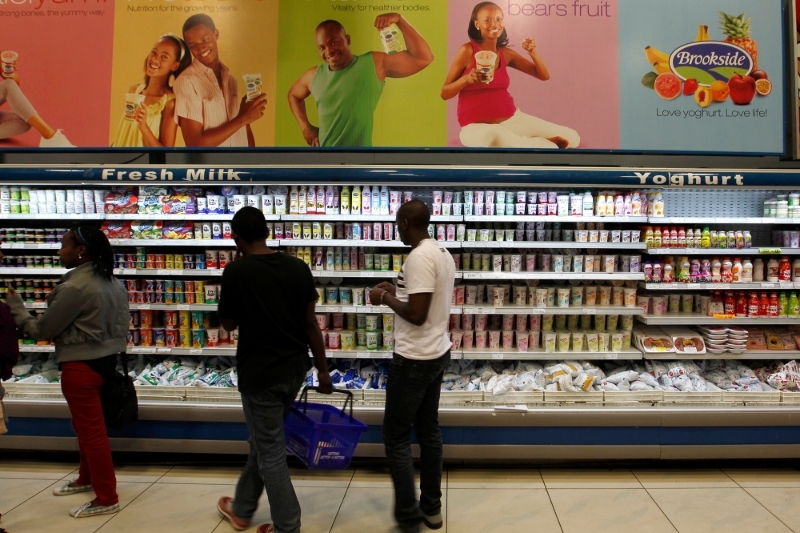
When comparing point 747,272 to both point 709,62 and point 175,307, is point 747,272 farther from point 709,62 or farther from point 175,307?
point 175,307

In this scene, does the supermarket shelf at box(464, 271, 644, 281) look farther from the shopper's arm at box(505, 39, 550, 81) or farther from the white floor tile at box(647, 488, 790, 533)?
the shopper's arm at box(505, 39, 550, 81)

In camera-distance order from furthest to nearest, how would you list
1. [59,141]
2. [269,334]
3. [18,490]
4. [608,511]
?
1. [59,141]
2. [18,490]
3. [608,511]
4. [269,334]

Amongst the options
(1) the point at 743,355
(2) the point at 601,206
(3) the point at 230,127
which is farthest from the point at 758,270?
(3) the point at 230,127

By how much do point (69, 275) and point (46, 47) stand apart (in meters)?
2.39

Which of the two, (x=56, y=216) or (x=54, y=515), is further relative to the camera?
(x=56, y=216)

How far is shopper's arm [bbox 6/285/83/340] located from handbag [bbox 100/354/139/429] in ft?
1.27

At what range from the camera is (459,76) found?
409 centimetres

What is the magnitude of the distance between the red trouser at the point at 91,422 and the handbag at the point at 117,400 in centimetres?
6

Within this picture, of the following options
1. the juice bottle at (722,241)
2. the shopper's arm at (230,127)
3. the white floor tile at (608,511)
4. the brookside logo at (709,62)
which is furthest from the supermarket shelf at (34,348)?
the brookside logo at (709,62)

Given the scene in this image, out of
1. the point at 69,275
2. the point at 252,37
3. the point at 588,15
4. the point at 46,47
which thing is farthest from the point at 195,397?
the point at 588,15

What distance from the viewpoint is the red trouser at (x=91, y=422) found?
2970mm

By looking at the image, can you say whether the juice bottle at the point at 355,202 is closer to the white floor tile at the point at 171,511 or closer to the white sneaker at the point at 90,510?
the white floor tile at the point at 171,511

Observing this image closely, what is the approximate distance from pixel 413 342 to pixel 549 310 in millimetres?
1459

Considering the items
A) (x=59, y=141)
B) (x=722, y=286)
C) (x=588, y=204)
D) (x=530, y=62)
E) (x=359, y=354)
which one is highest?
(x=530, y=62)
